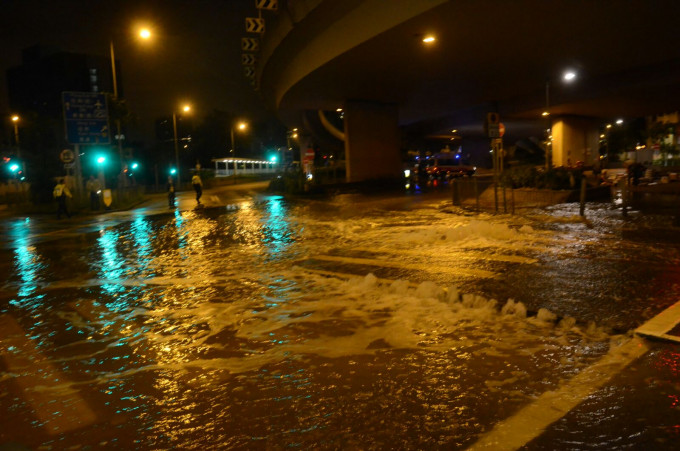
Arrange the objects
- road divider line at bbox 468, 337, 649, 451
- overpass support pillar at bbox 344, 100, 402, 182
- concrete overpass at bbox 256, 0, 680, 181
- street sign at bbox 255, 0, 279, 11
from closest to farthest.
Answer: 1. road divider line at bbox 468, 337, 649, 451
2. concrete overpass at bbox 256, 0, 680, 181
3. street sign at bbox 255, 0, 279, 11
4. overpass support pillar at bbox 344, 100, 402, 182

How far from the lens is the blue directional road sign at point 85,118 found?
27.3 metres

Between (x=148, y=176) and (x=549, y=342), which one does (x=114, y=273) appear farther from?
(x=148, y=176)

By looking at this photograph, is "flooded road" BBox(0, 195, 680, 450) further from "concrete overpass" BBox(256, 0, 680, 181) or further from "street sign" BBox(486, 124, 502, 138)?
"concrete overpass" BBox(256, 0, 680, 181)

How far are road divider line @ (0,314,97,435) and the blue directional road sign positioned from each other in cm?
2348

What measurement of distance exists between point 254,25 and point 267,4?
3208 mm

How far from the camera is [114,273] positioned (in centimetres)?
1092

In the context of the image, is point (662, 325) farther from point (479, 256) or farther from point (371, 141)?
point (371, 141)

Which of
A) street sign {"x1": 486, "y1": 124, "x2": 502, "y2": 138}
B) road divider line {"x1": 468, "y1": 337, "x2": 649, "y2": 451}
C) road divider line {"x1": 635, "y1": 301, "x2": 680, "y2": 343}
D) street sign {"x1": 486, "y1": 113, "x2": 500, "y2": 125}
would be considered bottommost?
road divider line {"x1": 468, "y1": 337, "x2": 649, "y2": 451}

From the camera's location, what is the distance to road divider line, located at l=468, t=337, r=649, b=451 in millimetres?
3734

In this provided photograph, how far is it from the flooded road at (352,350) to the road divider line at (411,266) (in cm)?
7

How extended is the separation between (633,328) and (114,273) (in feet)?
30.4

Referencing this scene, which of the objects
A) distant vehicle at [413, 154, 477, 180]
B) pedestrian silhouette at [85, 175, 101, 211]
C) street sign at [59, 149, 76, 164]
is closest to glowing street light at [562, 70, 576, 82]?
distant vehicle at [413, 154, 477, 180]

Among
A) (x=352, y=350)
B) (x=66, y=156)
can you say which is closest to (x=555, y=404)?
(x=352, y=350)

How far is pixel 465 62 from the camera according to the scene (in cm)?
2458
